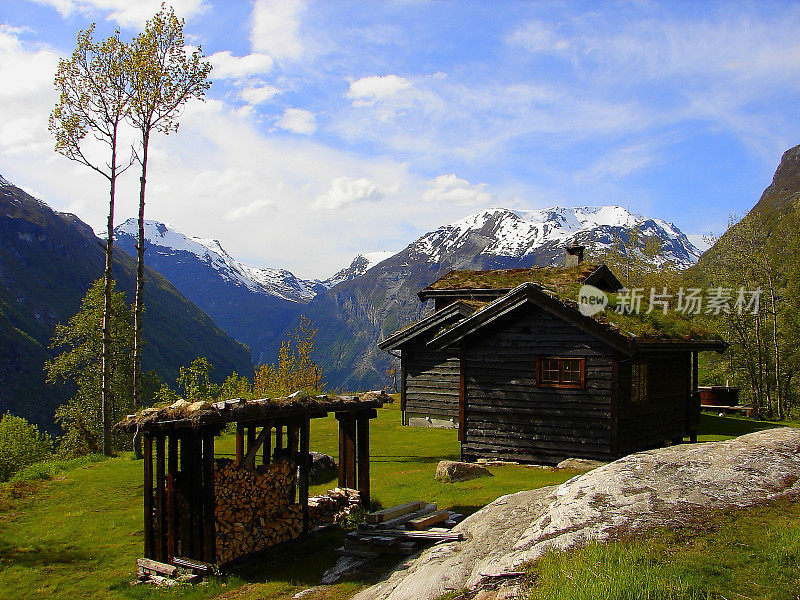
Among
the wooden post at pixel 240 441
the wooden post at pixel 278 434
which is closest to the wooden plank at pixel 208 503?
the wooden post at pixel 278 434

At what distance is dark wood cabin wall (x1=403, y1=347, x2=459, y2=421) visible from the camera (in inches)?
1124

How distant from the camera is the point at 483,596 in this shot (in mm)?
6824

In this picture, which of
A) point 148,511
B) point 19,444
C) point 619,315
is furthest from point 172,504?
point 19,444

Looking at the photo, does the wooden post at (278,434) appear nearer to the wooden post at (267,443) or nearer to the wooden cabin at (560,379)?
the wooden post at (267,443)

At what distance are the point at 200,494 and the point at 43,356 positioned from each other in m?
134

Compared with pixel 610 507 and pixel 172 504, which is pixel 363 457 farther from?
pixel 610 507

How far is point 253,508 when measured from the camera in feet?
41.0

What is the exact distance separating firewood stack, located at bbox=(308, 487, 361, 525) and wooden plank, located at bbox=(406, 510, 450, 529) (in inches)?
119

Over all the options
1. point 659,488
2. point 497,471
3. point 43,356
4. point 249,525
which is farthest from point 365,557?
point 43,356

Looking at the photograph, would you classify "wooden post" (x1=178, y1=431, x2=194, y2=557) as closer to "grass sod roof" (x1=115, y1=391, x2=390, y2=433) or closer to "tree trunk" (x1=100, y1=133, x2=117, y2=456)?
"grass sod roof" (x1=115, y1=391, x2=390, y2=433)

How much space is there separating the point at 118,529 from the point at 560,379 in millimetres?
13080

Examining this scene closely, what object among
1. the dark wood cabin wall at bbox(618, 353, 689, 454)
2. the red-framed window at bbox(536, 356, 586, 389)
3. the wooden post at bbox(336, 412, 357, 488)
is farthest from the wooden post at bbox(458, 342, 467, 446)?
the wooden post at bbox(336, 412, 357, 488)

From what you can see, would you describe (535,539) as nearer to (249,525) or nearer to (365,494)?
(249,525)

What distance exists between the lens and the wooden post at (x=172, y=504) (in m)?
11.6
